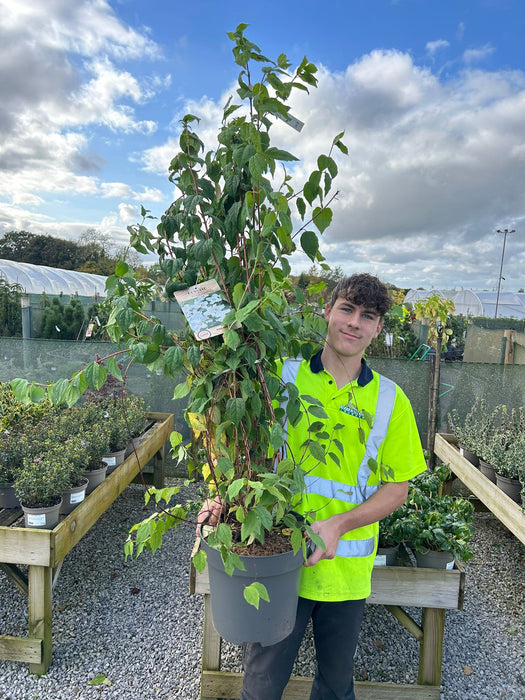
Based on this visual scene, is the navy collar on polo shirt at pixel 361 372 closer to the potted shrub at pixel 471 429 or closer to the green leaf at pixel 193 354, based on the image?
the green leaf at pixel 193 354

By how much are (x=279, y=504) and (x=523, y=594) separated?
278 cm

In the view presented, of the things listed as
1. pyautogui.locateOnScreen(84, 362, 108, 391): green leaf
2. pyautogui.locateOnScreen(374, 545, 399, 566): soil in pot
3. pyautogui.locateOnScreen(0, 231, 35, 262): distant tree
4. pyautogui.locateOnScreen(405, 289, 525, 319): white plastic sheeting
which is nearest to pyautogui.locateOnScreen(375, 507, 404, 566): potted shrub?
pyautogui.locateOnScreen(374, 545, 399, 566): soil in pot

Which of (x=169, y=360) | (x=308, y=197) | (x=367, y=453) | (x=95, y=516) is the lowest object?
(x=95, y=516)

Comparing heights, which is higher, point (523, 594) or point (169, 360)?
point (169, 360)

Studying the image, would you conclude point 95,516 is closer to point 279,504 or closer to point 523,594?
point 279,504

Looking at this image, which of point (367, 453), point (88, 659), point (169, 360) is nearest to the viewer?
point (169, 360)

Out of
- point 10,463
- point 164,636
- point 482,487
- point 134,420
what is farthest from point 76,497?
point 482,487

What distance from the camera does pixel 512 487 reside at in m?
3.24

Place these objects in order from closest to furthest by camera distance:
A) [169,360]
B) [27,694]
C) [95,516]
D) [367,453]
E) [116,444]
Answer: [169,360] < [367,453] < [27,694] < [95,516] < [116,444]

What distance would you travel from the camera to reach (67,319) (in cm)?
883

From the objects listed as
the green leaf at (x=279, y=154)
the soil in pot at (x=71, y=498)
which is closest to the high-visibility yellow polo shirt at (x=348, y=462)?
the green leaf at (x=279, y=154)

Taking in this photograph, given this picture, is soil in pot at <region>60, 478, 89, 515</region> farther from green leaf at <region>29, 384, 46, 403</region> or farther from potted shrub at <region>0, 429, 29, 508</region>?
green leaf at <region>29, 384, 46, 403</region>

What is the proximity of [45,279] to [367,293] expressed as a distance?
1807 cm

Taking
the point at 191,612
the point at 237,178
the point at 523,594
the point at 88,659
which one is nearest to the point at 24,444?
the point at 88,659
